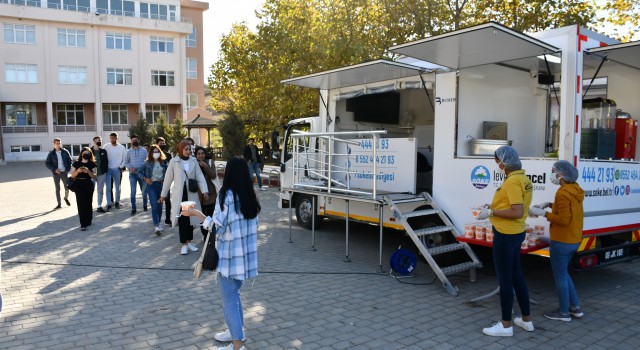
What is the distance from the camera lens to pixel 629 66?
6.75 meters

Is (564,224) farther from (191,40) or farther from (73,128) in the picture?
(191,40)

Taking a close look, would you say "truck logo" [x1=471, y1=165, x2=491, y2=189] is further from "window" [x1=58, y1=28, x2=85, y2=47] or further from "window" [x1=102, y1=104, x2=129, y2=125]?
"window" [x1=58, y1=28, x2=85, y2=47]

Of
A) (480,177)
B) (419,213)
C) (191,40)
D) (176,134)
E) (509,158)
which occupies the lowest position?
(419,213)

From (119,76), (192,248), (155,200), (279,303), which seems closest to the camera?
(279,303)

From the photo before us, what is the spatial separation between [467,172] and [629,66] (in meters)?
2.78

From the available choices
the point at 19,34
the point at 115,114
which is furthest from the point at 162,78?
the point at 19,34


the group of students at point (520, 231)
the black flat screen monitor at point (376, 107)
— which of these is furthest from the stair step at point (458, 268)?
the black flat screen monitor at point (376, 107)

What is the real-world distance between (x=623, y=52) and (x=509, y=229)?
327 centimetres

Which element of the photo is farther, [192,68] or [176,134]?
[192,68]

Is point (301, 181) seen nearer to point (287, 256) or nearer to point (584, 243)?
point (287, 256)

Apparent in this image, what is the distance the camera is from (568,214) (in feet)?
15.0

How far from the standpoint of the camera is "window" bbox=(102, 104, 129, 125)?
137 feet

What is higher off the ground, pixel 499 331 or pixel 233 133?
pixel 233 133

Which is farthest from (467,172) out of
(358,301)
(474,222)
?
(358,301)
